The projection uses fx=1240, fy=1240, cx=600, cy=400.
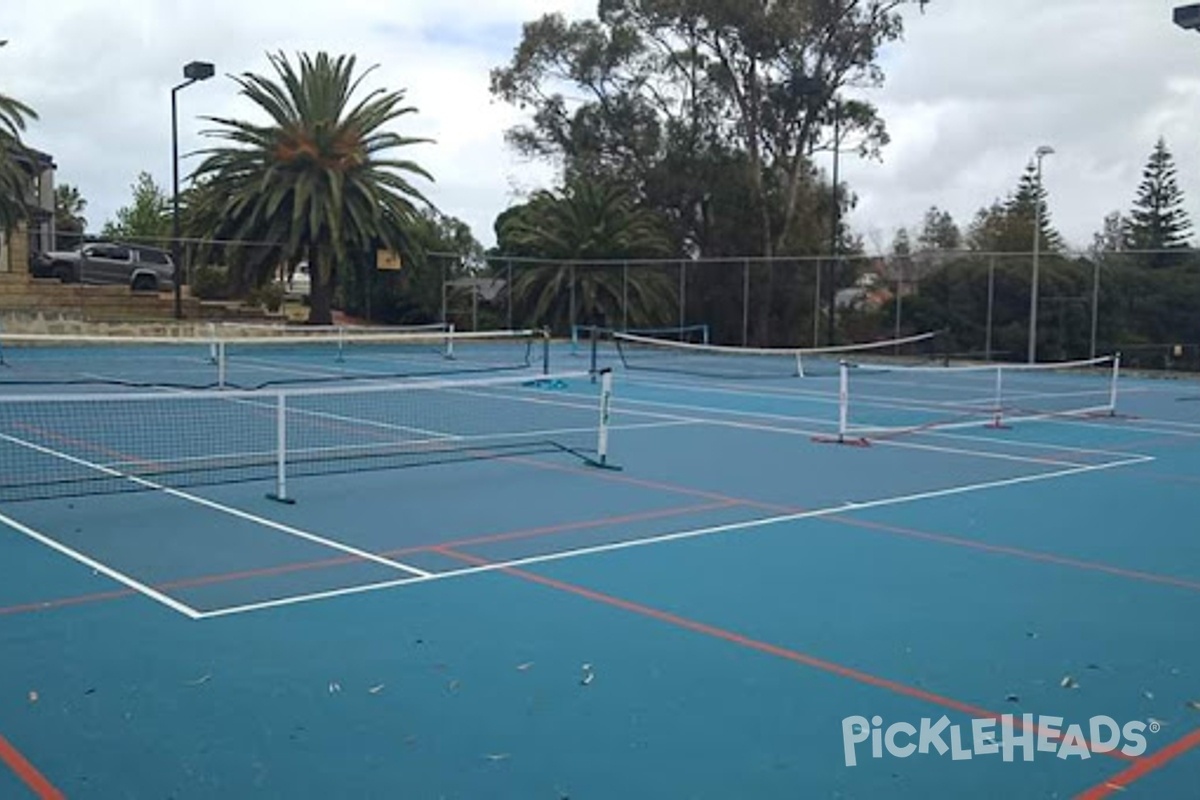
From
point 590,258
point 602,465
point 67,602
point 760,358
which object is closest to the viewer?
point 67,602

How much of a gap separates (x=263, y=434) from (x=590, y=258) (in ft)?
97.6

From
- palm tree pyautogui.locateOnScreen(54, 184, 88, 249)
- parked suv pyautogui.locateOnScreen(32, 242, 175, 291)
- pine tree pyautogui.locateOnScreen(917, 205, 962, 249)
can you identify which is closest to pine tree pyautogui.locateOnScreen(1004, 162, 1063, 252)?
pine tree pyautogui.locateOnScreen(917, 205, 962, 249)

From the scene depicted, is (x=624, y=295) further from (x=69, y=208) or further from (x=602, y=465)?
(x=69, y=208)

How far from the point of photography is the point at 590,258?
44.0 metres

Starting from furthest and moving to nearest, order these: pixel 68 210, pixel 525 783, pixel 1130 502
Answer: pixel 68 210 → pixel 1130 502 → pixel 525 783

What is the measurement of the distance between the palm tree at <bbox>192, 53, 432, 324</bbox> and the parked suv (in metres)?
3.85

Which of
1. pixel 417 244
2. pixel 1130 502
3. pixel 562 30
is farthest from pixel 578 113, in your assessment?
pixel 1130 502

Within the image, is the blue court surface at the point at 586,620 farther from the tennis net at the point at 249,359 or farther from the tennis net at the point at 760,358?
the tennis net at the point at 760,358

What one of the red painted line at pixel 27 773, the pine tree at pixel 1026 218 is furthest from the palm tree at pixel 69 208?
the red painted line at pixel 27 773

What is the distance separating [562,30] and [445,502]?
41.2 metres

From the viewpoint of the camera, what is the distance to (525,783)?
458cm

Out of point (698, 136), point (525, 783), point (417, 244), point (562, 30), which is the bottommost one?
point (525, 783)

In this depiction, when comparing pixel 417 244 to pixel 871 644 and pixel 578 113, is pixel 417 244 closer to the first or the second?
pixel 578 113

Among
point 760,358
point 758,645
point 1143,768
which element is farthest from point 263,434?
point 760,358
